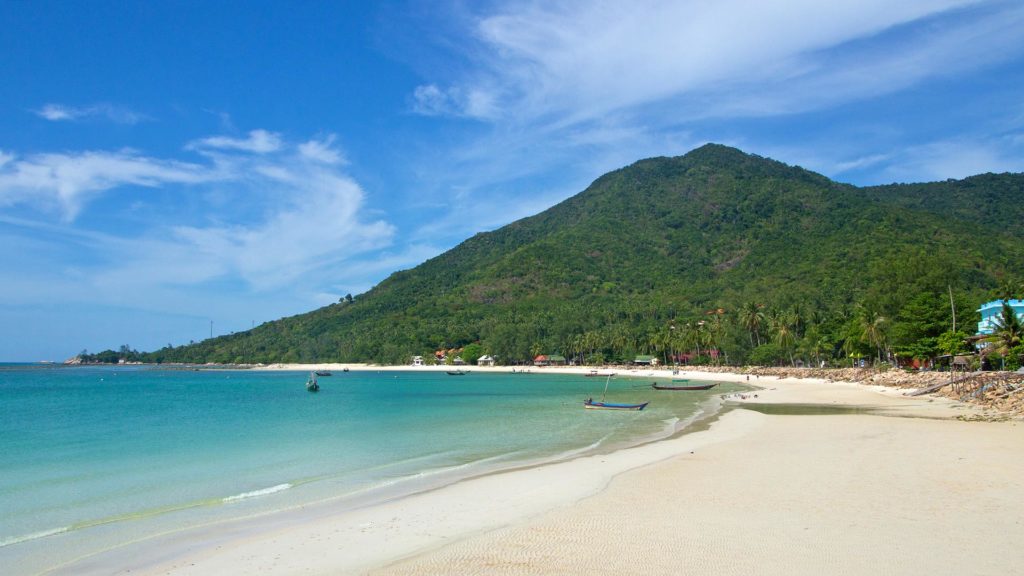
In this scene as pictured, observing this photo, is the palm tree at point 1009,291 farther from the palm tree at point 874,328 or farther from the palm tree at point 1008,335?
the palm tree at point 1008,335

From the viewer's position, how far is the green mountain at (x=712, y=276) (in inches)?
3433

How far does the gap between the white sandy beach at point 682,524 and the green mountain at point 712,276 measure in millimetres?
48970

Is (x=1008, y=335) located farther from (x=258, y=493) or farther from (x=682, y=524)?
(x=258, y=493)

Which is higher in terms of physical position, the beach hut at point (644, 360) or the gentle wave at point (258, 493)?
the gentle wave at point (258, 493)

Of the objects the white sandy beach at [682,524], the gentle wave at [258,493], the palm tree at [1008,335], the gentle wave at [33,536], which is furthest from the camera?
the palm tree at [1008,335]

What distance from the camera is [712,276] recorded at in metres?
154

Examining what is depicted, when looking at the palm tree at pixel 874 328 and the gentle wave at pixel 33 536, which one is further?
the palm tree at pixel 874 328

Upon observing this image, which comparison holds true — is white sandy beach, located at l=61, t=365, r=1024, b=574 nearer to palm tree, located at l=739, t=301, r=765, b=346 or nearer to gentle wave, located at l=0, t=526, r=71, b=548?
gentle wave, located at l=0, t=526, r=71, b=548

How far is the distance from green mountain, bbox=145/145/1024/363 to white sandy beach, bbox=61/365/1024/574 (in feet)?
161

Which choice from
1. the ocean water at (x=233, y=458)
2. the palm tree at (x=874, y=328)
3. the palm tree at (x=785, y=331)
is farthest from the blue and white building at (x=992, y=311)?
the ocean water at (x=233, y=458)

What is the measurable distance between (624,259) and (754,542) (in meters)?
167

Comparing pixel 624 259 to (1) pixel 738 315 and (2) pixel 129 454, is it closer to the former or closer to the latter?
(1) pixel 738 315

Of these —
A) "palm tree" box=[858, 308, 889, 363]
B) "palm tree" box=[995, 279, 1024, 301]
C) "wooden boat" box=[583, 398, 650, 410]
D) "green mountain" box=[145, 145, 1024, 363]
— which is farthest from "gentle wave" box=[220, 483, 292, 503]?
"palm tree" box=[995, 279, 1024, 301]

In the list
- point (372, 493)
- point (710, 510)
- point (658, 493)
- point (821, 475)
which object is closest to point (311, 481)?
point (372, 493)
